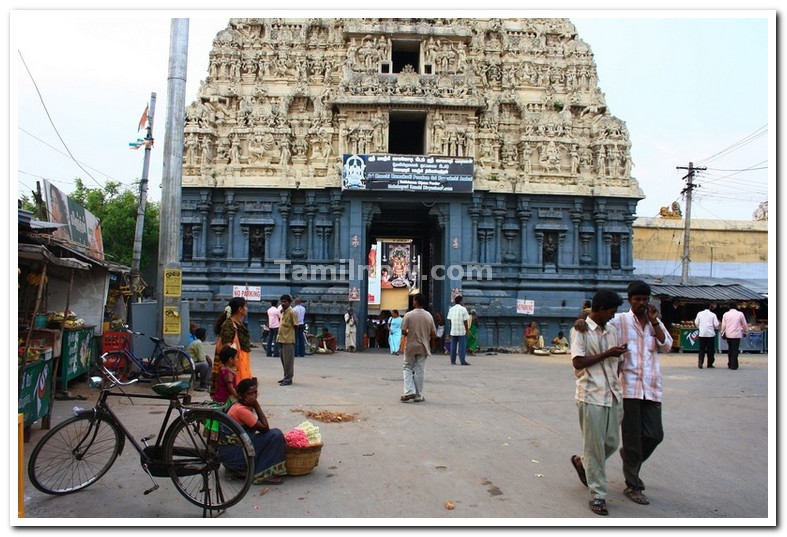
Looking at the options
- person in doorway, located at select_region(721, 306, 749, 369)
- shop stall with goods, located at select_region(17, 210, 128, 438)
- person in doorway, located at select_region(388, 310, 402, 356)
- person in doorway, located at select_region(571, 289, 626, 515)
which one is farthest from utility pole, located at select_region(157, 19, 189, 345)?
person in doorway, located at select_region(721, 306, 749, 369)

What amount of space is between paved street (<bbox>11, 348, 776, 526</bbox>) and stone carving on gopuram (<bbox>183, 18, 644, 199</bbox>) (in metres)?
11.7

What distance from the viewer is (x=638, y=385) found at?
16.0 ft

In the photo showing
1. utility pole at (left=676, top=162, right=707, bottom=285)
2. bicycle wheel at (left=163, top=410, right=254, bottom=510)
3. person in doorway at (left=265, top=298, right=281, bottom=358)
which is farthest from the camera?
utility pole at (left=676, top=162, right=707, bottom=285)

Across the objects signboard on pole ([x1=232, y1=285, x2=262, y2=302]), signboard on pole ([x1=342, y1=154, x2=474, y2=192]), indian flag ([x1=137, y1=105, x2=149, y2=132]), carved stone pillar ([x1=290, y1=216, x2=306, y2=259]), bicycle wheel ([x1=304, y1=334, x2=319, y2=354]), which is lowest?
bicycle wheel ([x1=304, y1=334, x2=319, y2=354])

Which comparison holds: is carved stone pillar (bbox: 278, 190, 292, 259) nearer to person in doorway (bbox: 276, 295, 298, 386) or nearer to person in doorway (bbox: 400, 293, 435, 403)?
person in doorway (bbox: 276, 295, 298, 386)

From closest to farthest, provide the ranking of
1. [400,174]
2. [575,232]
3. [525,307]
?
1. [400,174]
2. [525,307]
3. [575,232]

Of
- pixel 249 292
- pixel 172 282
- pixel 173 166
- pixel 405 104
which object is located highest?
pixel 405 104

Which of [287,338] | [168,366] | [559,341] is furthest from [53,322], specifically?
[559,341]

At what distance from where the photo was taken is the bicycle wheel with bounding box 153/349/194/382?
10500mm

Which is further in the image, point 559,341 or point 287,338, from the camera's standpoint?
point 559,341

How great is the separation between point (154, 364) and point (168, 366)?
0.33 m

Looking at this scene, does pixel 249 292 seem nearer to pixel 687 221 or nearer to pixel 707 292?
pixel 707 292

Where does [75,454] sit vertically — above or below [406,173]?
below

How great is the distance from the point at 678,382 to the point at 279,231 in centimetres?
1375
